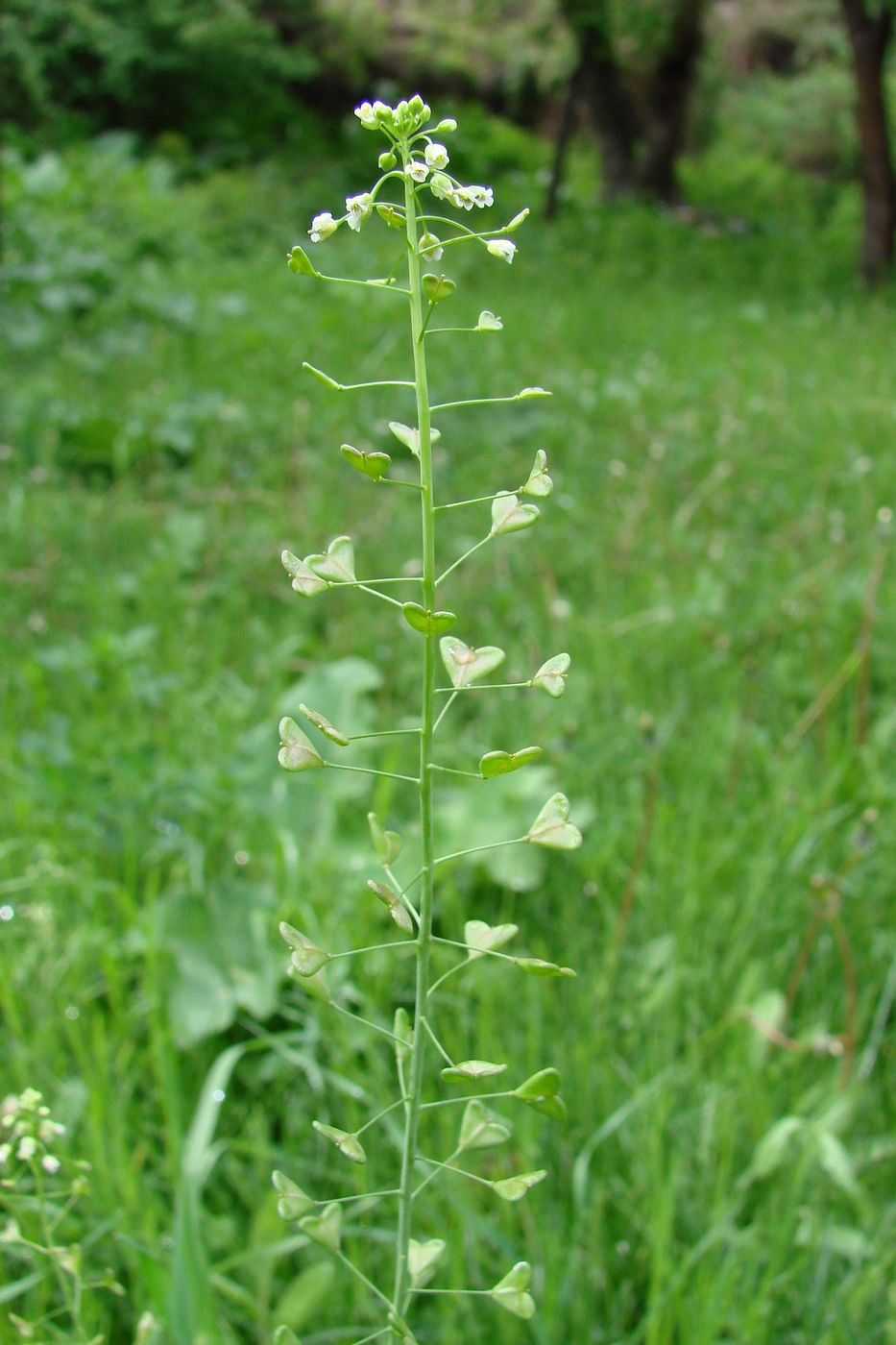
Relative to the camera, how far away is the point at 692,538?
12.0 ft

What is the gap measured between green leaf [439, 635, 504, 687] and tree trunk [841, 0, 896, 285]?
30.2 feet

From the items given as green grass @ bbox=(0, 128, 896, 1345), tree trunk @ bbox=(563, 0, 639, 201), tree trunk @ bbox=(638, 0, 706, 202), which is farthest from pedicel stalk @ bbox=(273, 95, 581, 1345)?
tree trunk @ bbox=(638, 0, 706, 202)

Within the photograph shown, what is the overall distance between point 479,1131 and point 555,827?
0.17 m

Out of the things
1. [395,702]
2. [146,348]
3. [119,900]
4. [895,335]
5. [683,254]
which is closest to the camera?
[119,900]

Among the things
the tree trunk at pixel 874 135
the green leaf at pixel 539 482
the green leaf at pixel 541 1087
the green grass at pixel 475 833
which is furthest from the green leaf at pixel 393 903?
the tree trunk at pixel 874 135

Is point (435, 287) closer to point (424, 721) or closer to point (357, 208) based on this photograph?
point (357, 208)

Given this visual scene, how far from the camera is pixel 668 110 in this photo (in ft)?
40.0

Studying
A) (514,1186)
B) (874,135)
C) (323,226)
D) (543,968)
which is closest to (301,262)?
(323,226)

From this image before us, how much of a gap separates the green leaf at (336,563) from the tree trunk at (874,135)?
9.21 m

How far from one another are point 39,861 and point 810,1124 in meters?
1.21

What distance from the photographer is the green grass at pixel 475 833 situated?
1.34 meters

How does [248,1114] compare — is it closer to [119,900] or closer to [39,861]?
[119,900]

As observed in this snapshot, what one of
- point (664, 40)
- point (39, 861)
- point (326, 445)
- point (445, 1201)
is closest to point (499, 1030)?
point (445, 1201)

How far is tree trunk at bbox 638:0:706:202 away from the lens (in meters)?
12.0
